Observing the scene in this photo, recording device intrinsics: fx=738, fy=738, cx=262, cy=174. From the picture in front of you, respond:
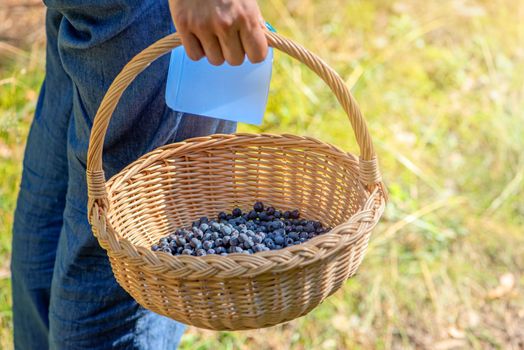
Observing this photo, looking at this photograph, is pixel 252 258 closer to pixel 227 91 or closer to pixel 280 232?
pixel 280 232

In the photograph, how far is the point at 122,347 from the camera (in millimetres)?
1488

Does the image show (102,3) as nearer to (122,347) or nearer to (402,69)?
(122,347)

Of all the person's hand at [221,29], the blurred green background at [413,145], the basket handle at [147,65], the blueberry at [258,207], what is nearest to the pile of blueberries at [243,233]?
the blueberry at [258,207]

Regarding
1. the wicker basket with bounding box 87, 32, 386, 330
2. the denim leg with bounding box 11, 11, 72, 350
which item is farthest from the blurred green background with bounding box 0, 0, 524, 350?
the wicker basket with bounding box 87, 32, 386, 330

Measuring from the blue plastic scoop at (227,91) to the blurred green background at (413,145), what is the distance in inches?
26.6

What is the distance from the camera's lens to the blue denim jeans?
1.23 m

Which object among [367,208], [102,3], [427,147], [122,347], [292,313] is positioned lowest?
[427,147]

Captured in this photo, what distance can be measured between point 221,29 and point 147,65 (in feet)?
0.71

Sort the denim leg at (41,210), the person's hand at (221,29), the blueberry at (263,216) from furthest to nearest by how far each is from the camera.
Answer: the denim leg at (41,210)
the blueberry at (263,216)
the person's hand at (221,29)

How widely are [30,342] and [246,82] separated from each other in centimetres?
85

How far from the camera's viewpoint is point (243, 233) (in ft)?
3.98

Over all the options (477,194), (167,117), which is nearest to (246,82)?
(167,117)

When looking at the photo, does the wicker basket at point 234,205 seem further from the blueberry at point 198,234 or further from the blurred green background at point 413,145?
the blurred green background at point 413,145

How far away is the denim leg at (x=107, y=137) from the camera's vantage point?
1.22 m
